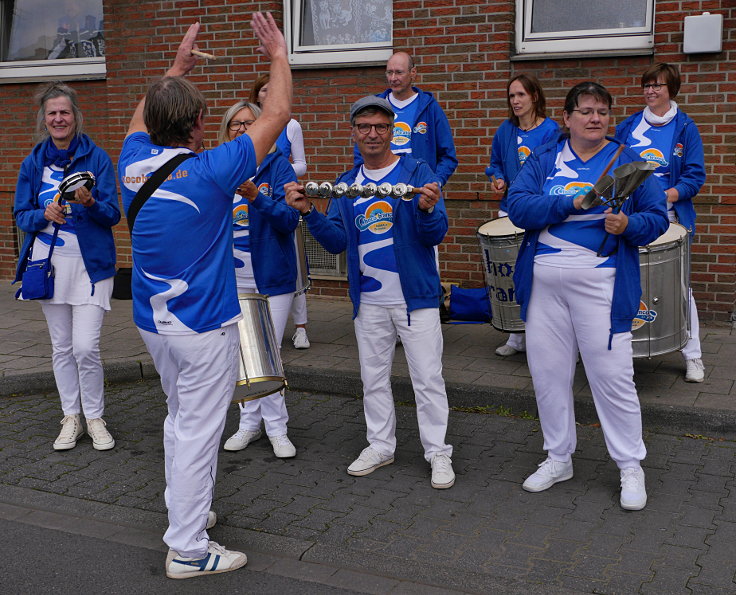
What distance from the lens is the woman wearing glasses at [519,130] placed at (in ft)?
21.4

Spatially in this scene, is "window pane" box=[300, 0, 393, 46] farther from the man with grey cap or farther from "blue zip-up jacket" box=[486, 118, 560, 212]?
the man with grey cap

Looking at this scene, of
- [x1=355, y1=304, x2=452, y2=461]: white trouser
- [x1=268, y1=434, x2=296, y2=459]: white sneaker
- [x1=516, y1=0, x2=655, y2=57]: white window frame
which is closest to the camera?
[x1=355, y1=304, x2=452, y2=461]: white trouser

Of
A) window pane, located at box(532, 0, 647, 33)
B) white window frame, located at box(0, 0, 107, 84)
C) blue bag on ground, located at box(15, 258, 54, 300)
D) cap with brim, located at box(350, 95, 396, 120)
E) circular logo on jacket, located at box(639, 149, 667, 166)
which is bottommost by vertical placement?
blue bag on ground, located at box(15, 258, 54, 300)

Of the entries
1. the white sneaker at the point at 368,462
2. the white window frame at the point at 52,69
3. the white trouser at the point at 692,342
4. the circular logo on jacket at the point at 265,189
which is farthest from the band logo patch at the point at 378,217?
the white window frame at the point at 52,69

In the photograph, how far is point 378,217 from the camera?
4.70 meters

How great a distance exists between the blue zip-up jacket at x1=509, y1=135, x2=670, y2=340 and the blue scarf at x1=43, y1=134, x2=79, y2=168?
262 cm

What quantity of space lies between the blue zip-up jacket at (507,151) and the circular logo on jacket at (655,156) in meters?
0.78

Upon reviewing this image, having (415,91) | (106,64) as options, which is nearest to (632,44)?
(415,91)

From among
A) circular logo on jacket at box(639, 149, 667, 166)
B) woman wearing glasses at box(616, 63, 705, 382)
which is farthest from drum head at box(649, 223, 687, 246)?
circular logo on jacket at box(639, 149, 667, 166)

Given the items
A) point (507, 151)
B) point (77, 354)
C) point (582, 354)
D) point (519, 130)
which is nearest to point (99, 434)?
point (77, 354)

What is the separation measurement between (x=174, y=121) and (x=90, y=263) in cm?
201

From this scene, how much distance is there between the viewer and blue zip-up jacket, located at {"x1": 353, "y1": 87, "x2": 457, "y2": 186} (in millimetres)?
6824

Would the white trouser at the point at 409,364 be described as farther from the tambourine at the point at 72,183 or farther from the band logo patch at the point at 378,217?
the tambourine at the point at 72,183

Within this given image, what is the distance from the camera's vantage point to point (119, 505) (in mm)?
4652
